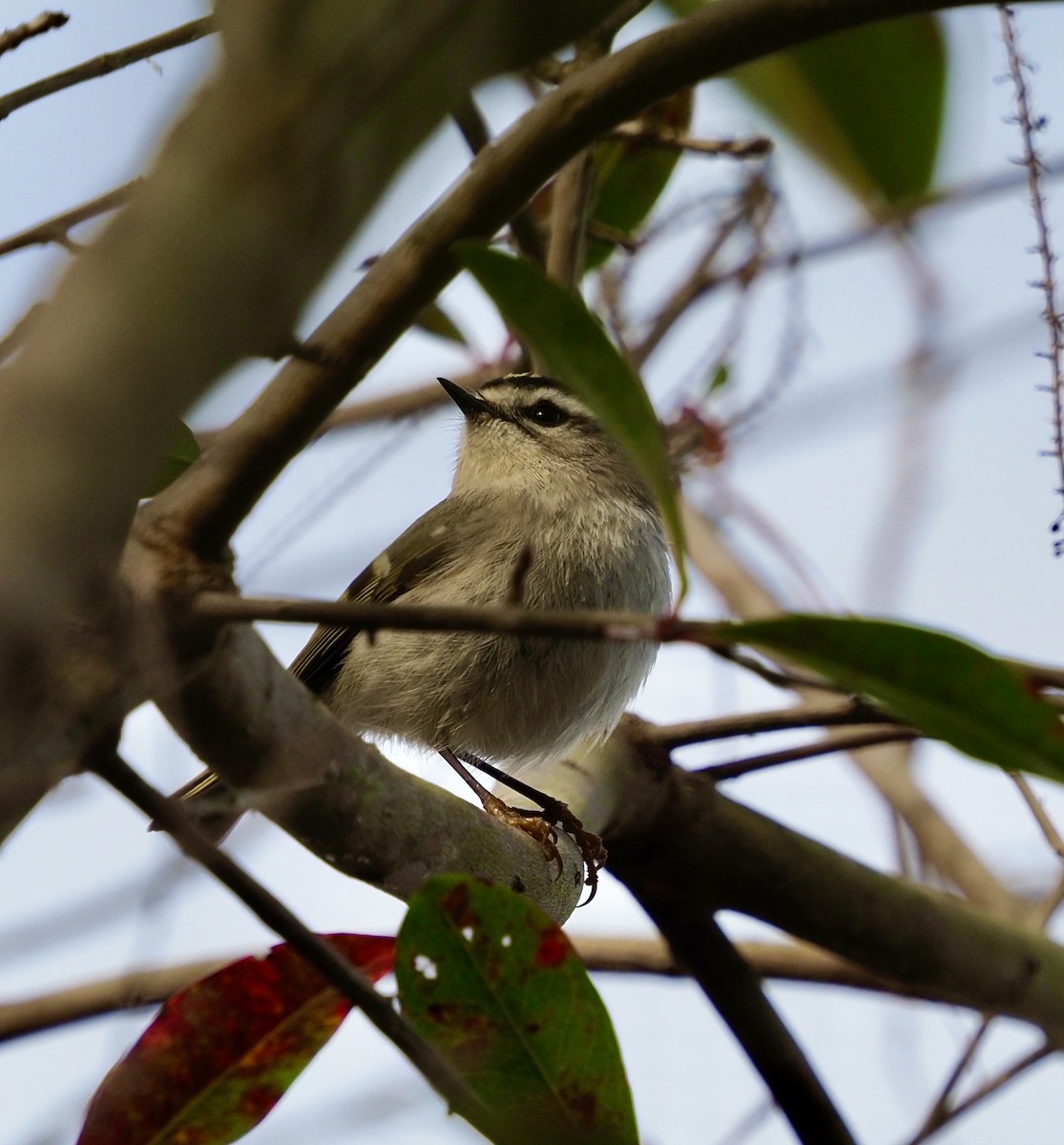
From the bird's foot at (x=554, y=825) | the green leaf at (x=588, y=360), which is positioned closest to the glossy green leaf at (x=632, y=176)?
the bird's foot at (x=554, y=825)

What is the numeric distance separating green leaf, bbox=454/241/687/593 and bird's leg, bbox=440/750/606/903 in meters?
1.19

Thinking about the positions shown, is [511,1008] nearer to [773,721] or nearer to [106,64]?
[773,721]

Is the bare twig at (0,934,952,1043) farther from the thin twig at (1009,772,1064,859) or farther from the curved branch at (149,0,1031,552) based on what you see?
the curved branch at (149,0,1031,552)

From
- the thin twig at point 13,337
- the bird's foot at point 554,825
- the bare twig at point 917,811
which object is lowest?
the bare twig at point 917,811

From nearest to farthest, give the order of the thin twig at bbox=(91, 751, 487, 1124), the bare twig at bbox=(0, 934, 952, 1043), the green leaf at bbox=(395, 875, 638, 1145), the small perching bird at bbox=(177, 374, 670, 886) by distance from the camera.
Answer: the thin twig at bbox=(91, 751, 487, 1124), the green leaf at bbox=(395, 875, 638, 1145), the bare twig at bbox=(0, 934, 952, 1043), the small perching bird at bbox=(177, 374, 670, 886)

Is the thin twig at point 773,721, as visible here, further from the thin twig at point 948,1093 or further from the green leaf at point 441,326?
the green leaf at point 441,326

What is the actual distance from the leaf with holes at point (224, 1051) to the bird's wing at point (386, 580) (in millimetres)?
1581

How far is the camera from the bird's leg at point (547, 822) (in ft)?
8.25

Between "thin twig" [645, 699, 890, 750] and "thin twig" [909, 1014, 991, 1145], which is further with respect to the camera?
"thin twig" [909, 1014, 991, 1145]

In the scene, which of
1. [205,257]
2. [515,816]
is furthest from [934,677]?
[515,816]

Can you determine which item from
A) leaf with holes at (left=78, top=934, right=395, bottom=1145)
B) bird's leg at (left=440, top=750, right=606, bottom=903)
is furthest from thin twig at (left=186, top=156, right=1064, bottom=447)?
leaf with holes at (left=78, top=934, right=395, bottom=1145)

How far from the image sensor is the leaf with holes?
147 cm

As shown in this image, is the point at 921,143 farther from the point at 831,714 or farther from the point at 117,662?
Answer: the point at 117,662

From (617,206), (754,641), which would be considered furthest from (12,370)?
(617,206)
